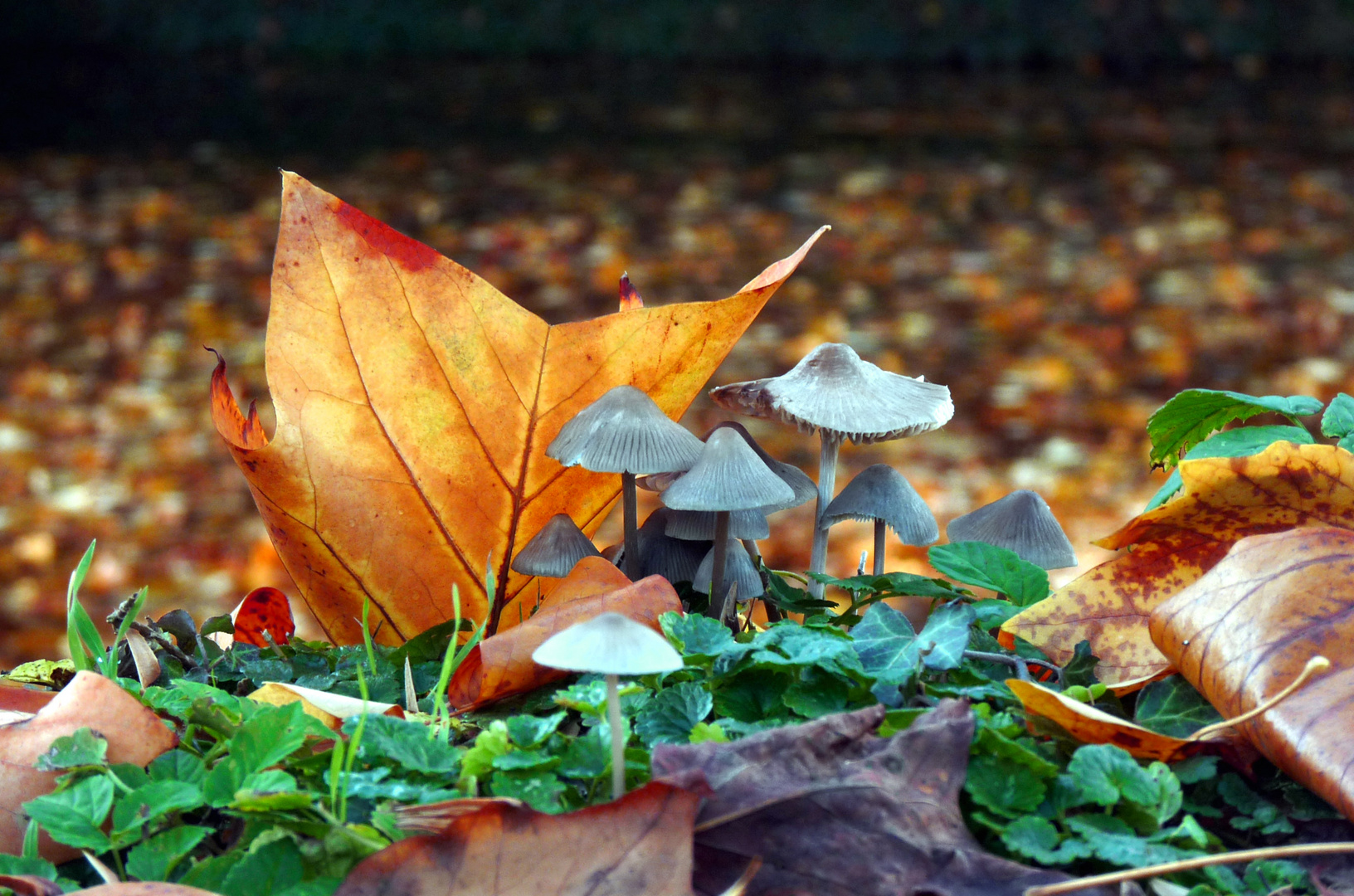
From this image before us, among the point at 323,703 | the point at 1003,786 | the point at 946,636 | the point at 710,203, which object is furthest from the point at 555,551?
the point at 710,203

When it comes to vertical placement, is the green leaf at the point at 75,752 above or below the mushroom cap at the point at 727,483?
below

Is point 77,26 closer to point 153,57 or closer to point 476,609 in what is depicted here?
point 153,57

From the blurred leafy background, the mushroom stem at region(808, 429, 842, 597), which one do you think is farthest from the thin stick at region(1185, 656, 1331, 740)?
the blurred leafy background

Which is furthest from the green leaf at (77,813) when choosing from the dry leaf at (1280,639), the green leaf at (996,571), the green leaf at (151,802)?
the dry leaf at (1280,639)

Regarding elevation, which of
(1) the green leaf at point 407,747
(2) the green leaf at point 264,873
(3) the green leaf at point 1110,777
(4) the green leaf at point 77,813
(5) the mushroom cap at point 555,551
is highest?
(5) the mushroom cap at point 555,551

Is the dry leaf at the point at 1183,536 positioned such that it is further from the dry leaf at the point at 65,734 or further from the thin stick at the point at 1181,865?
the dry leaf at the point at 65,734

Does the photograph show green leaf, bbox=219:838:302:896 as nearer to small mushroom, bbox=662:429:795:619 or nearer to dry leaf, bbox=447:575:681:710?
dry leaf, bbox=447:575:681:710
